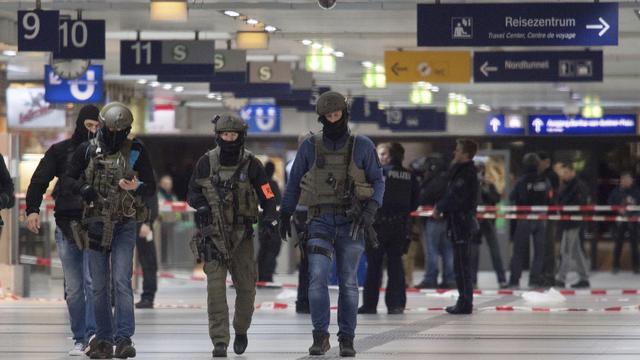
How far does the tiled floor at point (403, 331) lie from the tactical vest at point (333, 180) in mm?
1183

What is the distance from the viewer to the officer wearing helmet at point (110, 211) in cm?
1181

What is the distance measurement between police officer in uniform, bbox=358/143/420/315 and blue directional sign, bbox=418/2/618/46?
10.6 ft

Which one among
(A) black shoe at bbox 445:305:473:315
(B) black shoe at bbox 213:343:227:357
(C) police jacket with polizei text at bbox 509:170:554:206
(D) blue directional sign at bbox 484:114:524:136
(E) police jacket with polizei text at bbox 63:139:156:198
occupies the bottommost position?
(A) black shoe at bbox 445:305:473:315

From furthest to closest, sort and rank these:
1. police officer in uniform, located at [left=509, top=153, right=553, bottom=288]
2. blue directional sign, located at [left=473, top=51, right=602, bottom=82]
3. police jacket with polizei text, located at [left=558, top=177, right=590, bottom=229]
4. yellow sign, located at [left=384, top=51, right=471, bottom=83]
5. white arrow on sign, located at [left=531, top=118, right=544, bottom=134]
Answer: white arrow on sign, located at [left=531, top=118, right=544, bottom=134] → yellow sign, located at [left=384, top=51, right=471, bottom=83] → police jacket with polizei text, located at [left=558, top=177, right=590, bottom=229] → blue directional sign, located at [left=473, top=51, right=602, bottom=82] → police officer in uniform, located at [left=509, top=153, right=553, bottom=288]

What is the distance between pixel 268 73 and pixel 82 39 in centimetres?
740

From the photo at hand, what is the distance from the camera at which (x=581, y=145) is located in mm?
41500

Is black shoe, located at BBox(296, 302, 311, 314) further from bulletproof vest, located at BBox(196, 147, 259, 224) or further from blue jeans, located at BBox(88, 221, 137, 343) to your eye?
blue jeans, located at BBox(88, 221, 137, 343)

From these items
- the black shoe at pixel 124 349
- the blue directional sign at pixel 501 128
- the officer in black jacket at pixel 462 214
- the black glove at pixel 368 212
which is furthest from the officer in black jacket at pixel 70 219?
the blue directional sign at pixel 501 128

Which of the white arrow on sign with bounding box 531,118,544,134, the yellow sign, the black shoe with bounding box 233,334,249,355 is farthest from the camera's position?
the white arrow on sign with bounding box 531,118,544,134

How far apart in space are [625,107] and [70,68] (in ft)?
71.6

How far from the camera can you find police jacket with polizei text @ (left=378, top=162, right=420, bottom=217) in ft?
55.0

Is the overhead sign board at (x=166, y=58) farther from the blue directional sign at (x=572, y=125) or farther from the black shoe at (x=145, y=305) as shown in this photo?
the blue directional sign at (x=572, y=125)

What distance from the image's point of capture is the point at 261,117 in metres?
41.2

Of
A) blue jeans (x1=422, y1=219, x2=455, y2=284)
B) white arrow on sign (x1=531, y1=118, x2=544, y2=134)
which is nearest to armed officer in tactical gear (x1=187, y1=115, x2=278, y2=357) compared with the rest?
blue jeans (x1=422, y1=219, x2=455, y2=284)
